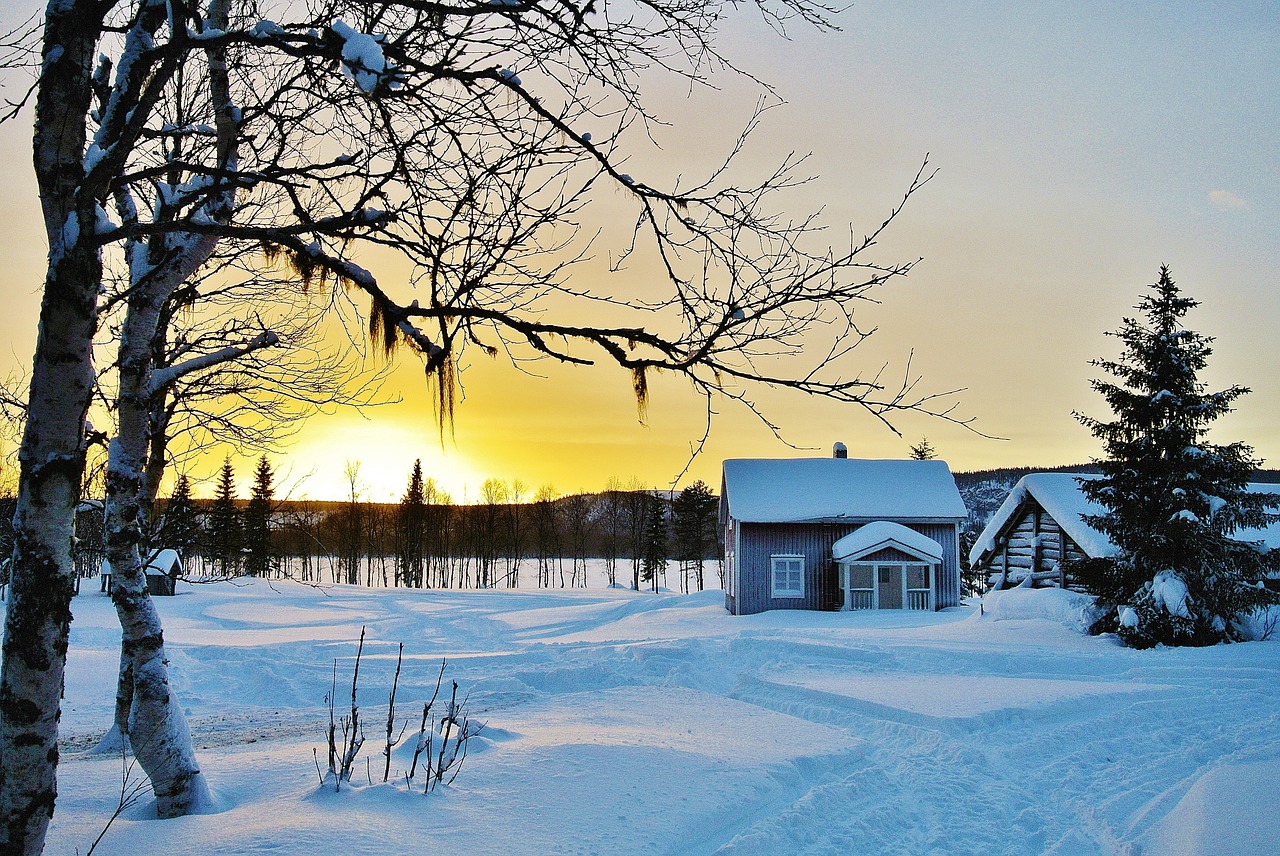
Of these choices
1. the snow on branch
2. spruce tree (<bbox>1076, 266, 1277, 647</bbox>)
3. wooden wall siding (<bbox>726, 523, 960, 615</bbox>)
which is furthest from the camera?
wooden wall siding (<bbox>726, 523, 960, 615</bbox>)

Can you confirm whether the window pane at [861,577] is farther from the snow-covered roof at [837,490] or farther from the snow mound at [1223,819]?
the snow mound at [1223,819]

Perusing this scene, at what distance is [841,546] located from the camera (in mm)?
28766

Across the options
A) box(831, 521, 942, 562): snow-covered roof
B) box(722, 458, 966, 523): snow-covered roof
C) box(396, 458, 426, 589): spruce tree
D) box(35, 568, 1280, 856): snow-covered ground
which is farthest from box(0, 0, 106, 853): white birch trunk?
box(396, 458, 426, 589): spruce tree

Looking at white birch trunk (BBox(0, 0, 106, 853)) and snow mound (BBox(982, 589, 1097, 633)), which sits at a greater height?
white birch trunk (BBox(0, 0, 106, 853))

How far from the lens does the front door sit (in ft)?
94.6

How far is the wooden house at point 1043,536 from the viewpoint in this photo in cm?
2184

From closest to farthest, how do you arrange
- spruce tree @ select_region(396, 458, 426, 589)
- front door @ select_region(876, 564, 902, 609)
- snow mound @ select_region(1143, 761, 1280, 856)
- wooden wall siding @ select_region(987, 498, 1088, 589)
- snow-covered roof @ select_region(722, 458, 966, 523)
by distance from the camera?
snow mound @ select_region(1143, 761, 1280, 856), wooden wall siding @ select_region(987, 498, 1088, 589), front door @ select_region(876, 564, 902, 609), snow-covered roof @ select_region(722, 458, 966, 523), spruce tree @ select_region(396, 458, 426, 589)

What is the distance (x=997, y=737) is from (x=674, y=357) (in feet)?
24.5

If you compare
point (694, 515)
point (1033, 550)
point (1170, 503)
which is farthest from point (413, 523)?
point (1170, 503)

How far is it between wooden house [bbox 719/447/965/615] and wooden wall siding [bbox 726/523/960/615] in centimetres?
4

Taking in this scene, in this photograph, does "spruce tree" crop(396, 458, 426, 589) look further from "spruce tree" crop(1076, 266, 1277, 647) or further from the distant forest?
"spruce tree" crop(1076, 266, 1277, 647)

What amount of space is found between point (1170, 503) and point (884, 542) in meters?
10.8

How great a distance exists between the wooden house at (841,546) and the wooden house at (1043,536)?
118 inches

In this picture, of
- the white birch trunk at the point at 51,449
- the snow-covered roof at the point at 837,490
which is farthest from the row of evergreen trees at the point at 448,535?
the white birch trunk at the point at 51,449
